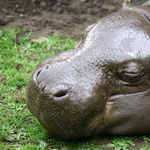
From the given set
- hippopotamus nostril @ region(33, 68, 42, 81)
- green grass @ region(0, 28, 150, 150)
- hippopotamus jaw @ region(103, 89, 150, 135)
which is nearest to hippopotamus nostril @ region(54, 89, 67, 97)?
hippopotamus nostril @ region(33, 68, 42, 81)

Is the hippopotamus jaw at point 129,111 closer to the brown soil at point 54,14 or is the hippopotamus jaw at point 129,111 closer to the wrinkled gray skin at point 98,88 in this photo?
the wrinkled gray skin at point 98,88

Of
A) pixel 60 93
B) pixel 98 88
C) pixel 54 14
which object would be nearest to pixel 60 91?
pixel 60 93

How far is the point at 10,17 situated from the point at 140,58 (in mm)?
4297

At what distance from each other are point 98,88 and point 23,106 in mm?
1525

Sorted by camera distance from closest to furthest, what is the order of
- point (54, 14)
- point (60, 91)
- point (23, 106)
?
point (60, 91), point (23, 106), point (54, 14)

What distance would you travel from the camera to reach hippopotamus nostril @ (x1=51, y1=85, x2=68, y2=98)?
382 centimetres

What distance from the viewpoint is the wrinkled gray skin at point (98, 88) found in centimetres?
385

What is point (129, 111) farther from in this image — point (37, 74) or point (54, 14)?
point (54, 14)

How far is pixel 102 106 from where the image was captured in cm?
393

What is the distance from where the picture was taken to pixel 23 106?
522 cm

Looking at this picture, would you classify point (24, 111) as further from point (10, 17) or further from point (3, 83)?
point (10, 17)

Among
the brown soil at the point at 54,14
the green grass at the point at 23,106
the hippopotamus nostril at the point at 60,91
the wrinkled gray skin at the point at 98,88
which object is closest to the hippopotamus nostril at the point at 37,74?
the wrinkled gray skin at the point at 98,88

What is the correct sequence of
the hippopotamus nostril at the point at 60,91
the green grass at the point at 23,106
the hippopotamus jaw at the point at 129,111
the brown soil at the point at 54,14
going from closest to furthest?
1. the hippopotamus nostril at the point at 60,91
2. the hippopotamus jaw at the point at 129,111
3. the green grass at the point at 23,106
4. the brown soil at the point at 54,14

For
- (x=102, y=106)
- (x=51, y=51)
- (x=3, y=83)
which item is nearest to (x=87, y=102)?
(x=102, y=106)
